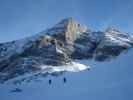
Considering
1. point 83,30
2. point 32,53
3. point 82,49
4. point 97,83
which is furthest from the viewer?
point 83,30

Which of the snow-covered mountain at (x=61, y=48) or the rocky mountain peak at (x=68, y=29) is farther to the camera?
the rocky mountain peak at (x=68, y=29)

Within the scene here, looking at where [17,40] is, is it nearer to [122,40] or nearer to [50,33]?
[50,33]

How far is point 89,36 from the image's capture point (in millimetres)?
156625

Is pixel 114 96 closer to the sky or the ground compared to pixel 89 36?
closer to the ground

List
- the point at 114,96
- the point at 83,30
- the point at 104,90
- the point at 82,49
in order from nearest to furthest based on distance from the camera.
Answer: the point at 114,96 → the point at 104,90 → the point at 82,49 → the point at 83,30

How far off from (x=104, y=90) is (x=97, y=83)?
6.60m

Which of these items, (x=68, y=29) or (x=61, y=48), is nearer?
→ (x=61, y=48)

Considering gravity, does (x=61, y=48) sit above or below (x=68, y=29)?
below

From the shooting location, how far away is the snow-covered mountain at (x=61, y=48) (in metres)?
116

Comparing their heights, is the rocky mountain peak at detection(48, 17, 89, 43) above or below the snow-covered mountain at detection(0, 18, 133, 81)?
above

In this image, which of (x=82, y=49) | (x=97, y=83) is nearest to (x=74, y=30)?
(x=82, y=49)

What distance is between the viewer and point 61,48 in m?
138

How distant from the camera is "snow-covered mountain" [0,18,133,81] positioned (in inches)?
4587

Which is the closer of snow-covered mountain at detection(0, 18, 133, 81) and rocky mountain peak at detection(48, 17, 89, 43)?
snow-covered mountain at detection(0, 18, 133, 81)
